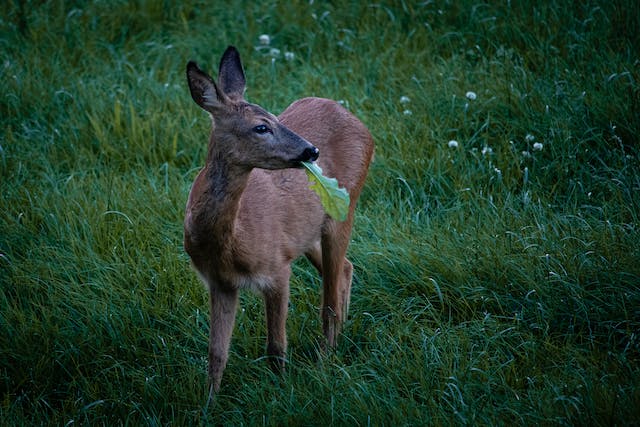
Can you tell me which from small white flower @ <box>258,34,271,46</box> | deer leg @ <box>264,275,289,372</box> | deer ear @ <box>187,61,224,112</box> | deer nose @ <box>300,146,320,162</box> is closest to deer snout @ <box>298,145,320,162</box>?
deer nose @ <box>300,146,320,162</box>

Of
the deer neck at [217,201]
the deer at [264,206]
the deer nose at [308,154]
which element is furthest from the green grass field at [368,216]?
the deer nose at [308,154]

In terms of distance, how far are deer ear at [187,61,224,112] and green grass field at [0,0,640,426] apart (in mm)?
1222

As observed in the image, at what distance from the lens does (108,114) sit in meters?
6.21

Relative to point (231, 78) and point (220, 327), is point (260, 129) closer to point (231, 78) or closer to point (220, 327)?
point (231, 78)

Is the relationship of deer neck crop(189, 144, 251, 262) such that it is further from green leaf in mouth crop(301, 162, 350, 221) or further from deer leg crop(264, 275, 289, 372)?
deer leg crop(264, 275, 289, 372)

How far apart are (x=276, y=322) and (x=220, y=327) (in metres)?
0.29

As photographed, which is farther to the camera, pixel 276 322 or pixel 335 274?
pixel 335 274

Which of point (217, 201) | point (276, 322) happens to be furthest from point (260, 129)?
point (276, 322)

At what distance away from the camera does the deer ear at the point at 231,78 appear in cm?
408

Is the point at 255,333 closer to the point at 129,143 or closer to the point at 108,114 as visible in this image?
the point at 129,143

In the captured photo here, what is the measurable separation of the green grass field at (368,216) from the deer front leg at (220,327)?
3.6 inches

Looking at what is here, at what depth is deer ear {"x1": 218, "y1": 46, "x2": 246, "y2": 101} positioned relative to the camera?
4078 mm

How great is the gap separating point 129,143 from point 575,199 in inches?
126

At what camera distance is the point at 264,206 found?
14.2ft
